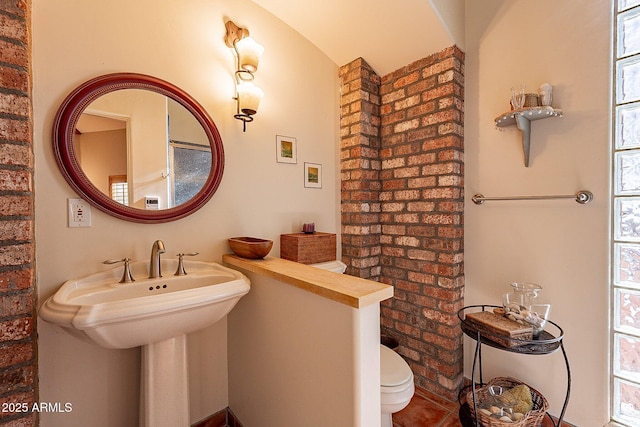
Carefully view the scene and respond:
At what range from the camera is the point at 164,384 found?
4.12 ft

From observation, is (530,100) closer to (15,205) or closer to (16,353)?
(15,205)

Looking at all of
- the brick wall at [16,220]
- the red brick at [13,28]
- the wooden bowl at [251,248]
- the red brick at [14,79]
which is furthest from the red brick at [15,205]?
the wooden bowl at [251,248]

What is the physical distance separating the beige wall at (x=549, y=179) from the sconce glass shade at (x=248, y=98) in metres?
1.39

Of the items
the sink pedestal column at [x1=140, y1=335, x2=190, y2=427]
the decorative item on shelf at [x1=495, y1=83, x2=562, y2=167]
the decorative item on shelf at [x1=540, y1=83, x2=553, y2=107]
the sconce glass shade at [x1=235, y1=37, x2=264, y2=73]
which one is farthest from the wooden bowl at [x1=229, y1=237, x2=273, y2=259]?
the decorative item on shelf at [x1=540, y1=83, x2=553, y2=107]

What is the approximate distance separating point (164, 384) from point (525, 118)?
2282 mm

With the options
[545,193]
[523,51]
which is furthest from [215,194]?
[523,51]

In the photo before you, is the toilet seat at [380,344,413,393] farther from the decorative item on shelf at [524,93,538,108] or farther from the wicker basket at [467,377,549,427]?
the decorative item on shelf at [524,93,538,108]

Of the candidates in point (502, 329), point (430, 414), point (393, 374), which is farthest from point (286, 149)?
point (430, 414)

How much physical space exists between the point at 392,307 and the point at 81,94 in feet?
7.43

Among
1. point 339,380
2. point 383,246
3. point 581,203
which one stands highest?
point 581,203

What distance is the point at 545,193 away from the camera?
5.08 ft

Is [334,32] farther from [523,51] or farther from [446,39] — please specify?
[523,51]

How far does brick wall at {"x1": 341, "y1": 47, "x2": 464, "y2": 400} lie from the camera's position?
5.90 feet

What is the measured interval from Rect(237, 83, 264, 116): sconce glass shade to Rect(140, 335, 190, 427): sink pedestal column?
1.26 m
